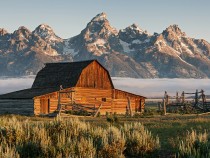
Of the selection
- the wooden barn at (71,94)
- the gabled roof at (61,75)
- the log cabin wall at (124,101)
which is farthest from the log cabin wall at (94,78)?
the log cabin wall at (124,101)

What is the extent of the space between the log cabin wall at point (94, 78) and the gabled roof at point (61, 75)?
591 millimetres

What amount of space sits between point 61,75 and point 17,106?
8.99 meters

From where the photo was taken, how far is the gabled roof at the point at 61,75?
57.6 meters

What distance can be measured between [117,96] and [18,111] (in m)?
14.0

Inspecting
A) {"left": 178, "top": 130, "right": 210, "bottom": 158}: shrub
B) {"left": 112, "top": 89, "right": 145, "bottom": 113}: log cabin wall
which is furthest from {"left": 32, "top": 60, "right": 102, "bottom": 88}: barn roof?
{"left": 178, "top": 130, "right": 210, "bottom": 158}: shrub

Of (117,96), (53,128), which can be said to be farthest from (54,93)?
(53,128)

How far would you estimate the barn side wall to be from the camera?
169 ft

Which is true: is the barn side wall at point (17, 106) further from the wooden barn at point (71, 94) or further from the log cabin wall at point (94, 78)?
the log cabin wall at point (94, 78)

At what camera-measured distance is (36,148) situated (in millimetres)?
14664

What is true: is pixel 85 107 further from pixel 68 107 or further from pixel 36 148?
pixel 36 148

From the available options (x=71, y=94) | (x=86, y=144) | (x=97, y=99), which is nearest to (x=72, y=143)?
(x=86, y=144)

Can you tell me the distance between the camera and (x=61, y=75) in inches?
2373

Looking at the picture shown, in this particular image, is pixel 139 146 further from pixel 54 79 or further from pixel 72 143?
pixel 54 79

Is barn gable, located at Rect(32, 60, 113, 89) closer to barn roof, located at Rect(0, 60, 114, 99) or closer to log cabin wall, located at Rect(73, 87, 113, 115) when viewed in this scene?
barn roof, located at Rect(0, 60, 114, 99)
